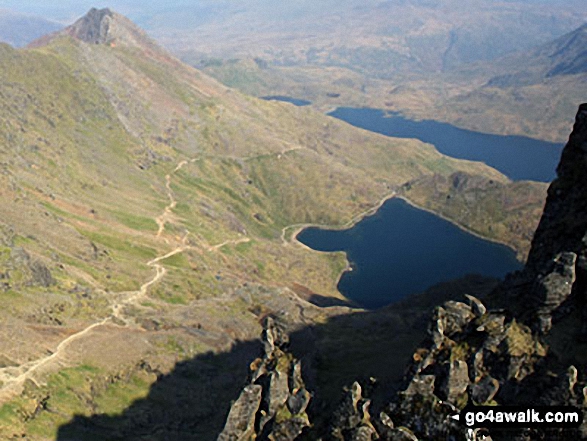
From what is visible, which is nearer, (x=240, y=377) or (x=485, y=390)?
(x=485, y=390)

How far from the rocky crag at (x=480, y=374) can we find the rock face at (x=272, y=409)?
0.13 metres

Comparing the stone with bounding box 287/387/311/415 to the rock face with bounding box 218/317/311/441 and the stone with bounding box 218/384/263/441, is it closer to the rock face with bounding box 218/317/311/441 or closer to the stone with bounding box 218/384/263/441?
the rock face with bounding box 218/317/311/441

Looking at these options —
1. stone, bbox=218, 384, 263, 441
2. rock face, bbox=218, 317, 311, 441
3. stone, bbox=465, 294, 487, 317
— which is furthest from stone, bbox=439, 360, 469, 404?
stone, bbox=218, 384, 263, 441

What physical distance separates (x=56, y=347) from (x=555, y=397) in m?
112

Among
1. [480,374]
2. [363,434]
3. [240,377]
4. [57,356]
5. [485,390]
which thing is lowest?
[240,377]

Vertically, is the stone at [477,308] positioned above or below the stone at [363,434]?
above

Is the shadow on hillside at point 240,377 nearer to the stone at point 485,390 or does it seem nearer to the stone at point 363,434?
the stone at point 363,434

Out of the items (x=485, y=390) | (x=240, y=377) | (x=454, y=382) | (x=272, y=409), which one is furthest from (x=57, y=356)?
(x=485, y=390)

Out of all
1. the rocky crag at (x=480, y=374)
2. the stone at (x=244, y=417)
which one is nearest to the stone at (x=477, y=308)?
the rocky crag at (x=480, y=374)

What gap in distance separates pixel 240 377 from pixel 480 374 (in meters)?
89.6

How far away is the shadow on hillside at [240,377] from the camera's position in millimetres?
82188

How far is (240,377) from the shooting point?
136m

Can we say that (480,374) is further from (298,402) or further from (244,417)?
(244,417)

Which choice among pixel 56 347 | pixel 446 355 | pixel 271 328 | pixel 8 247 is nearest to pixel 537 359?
pixel 446 355
